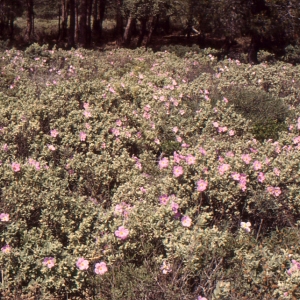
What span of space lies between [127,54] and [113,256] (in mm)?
8044

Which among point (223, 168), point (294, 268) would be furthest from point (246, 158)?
point (294, 268)

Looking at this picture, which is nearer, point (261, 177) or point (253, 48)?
point (261, 177)

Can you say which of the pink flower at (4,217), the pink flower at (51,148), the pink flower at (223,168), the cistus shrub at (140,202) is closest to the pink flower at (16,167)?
the cistus shrub at (140,202)

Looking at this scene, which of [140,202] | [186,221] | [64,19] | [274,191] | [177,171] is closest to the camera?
[186,221]

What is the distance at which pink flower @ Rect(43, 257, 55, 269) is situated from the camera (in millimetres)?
3021

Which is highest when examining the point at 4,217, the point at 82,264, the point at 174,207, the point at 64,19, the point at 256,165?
the point at 256,165

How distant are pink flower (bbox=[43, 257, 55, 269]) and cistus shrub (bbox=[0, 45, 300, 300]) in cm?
3

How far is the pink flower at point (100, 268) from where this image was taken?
301 cm

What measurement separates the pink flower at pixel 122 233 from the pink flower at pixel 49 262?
19.2 inches

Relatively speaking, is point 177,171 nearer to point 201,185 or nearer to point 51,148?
point 201,185

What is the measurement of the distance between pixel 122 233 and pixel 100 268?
31cm

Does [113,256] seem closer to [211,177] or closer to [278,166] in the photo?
[211,177]

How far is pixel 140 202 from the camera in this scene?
143 inches

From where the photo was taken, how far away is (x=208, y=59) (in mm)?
10047
